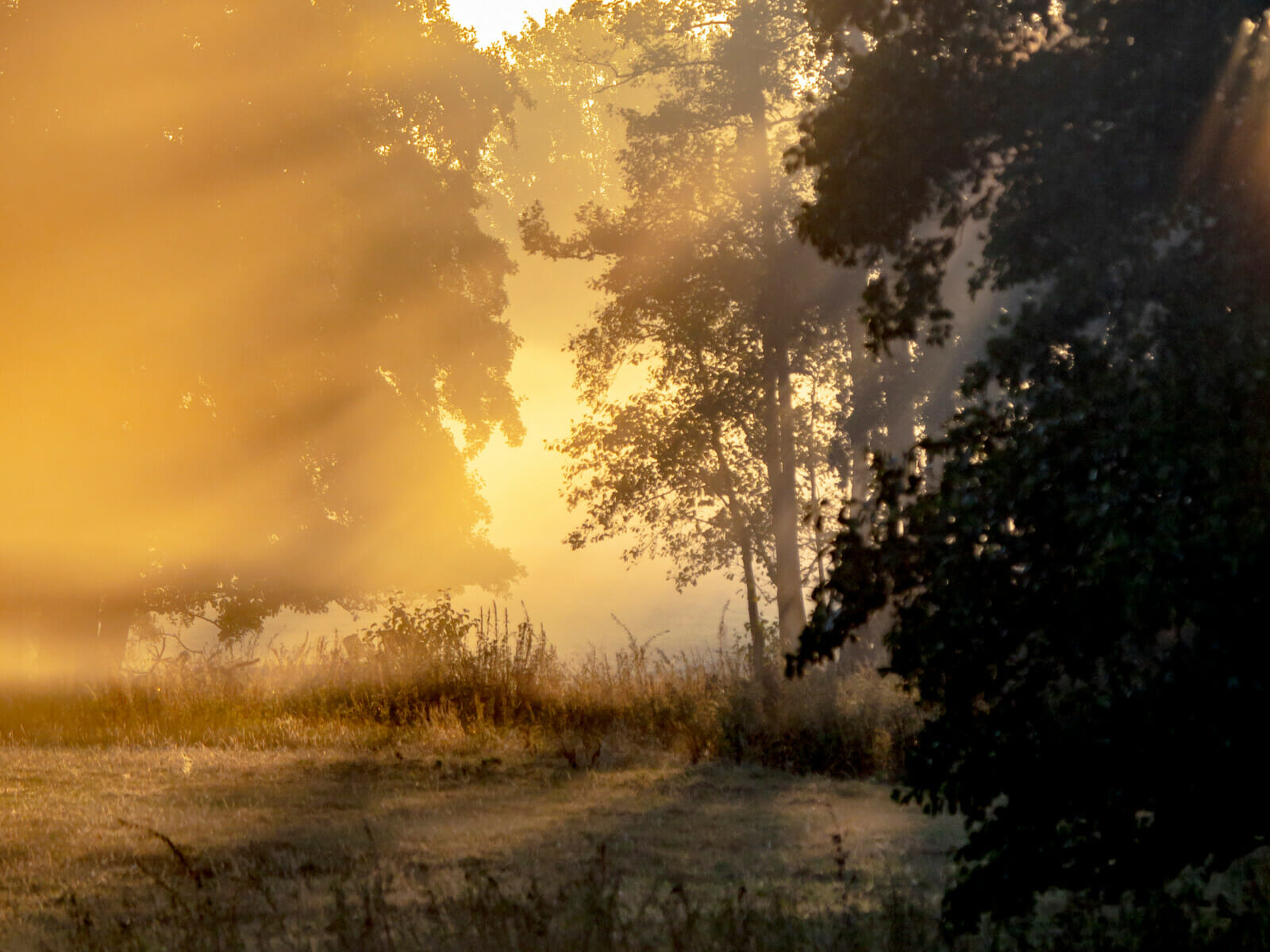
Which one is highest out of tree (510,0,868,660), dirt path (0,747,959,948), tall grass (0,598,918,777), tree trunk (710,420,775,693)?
tree (510,0,868,660)

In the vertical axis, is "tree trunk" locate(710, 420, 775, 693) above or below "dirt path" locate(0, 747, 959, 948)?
above

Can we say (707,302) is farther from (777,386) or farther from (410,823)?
(410,823)

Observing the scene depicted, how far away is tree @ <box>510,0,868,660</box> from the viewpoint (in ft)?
72.6

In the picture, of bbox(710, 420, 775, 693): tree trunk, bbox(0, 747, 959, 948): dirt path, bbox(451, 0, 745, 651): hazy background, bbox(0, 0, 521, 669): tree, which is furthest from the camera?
bbox(451, 0, 745, 651): hazy background

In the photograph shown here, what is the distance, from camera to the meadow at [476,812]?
19.0ft

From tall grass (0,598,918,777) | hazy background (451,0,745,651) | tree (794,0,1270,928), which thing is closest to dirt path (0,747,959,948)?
tall grass (0,598,918,777)

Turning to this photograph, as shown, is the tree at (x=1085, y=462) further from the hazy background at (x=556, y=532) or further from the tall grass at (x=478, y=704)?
the hazy background at (x=556, y=532)

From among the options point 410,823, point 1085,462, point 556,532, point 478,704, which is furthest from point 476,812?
point 556,532

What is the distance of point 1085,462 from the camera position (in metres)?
5.25

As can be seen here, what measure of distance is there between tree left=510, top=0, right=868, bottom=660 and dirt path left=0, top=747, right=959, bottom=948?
10734mm

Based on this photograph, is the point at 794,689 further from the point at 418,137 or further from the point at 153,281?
the point at 418,137

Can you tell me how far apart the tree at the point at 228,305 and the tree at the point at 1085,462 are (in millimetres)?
14838

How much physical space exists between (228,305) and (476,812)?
12.8 meters

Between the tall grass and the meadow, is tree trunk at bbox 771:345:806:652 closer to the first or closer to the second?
the meadow
